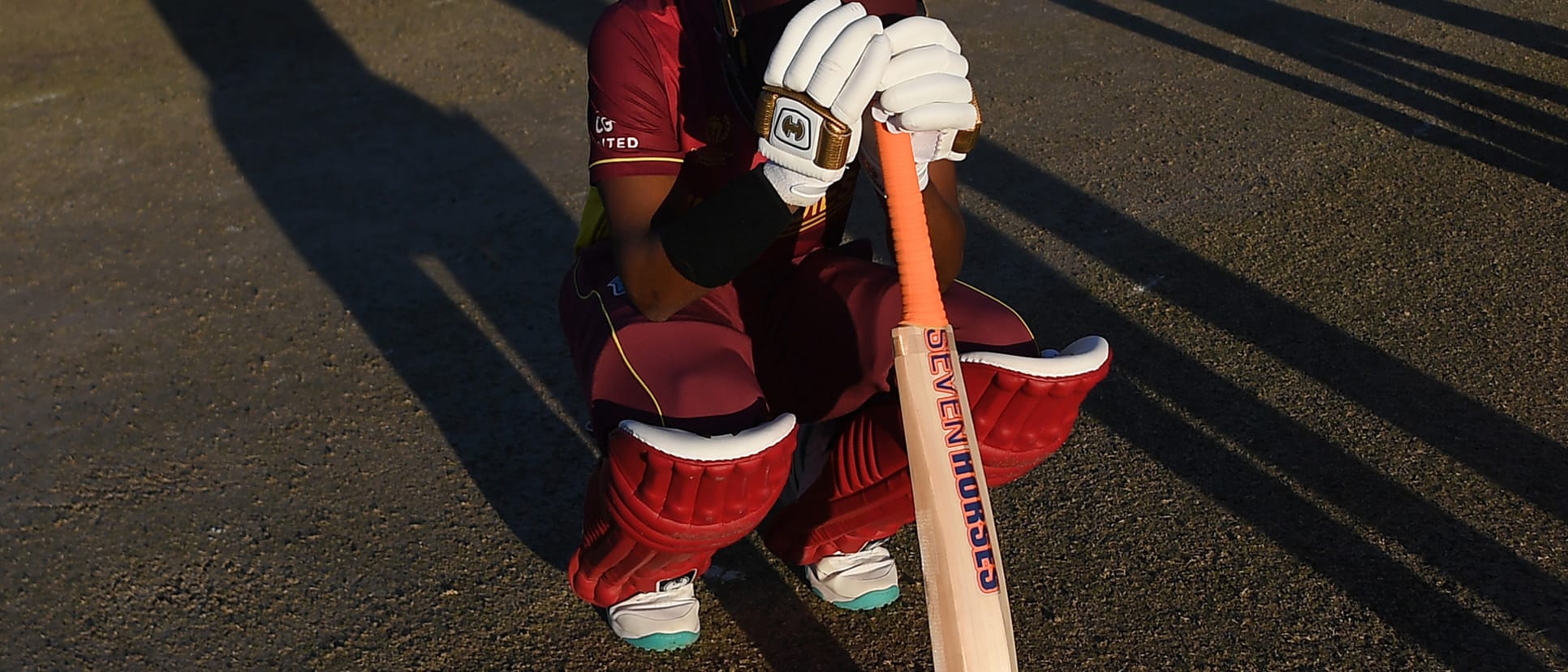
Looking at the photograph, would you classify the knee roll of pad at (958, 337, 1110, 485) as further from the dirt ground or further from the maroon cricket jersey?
the maroon cricket jersey

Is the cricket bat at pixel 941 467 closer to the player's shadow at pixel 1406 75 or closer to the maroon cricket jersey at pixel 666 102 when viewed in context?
the maroon cricket jersey at pixel 666 102

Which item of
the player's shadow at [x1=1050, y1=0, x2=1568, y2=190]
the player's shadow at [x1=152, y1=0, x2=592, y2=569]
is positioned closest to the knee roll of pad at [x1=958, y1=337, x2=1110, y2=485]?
the player's shadow at [x1=152, y1=0, x2=592, y2=569]

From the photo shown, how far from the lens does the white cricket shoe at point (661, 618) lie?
3117mm

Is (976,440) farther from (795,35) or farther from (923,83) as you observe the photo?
(795,35)

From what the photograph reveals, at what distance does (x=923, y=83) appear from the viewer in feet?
8.14

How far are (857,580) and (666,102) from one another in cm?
121

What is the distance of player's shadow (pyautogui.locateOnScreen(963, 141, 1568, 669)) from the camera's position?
10.5 ft

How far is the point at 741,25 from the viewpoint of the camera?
2680 mm

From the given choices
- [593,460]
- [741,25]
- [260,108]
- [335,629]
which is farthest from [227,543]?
[260,108]

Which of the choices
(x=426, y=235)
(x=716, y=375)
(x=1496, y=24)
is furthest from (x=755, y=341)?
(x=1496, y=24)

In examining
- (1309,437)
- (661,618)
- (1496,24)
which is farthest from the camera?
(1496,24)

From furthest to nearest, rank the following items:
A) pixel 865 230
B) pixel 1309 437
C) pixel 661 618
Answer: pixel 865 230 < pixel 1309 437 < pixel 661 618

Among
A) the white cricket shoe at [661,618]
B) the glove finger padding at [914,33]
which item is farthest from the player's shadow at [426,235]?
the glove finger padding at [914,33]

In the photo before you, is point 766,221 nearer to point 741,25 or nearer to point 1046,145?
point 741,25
